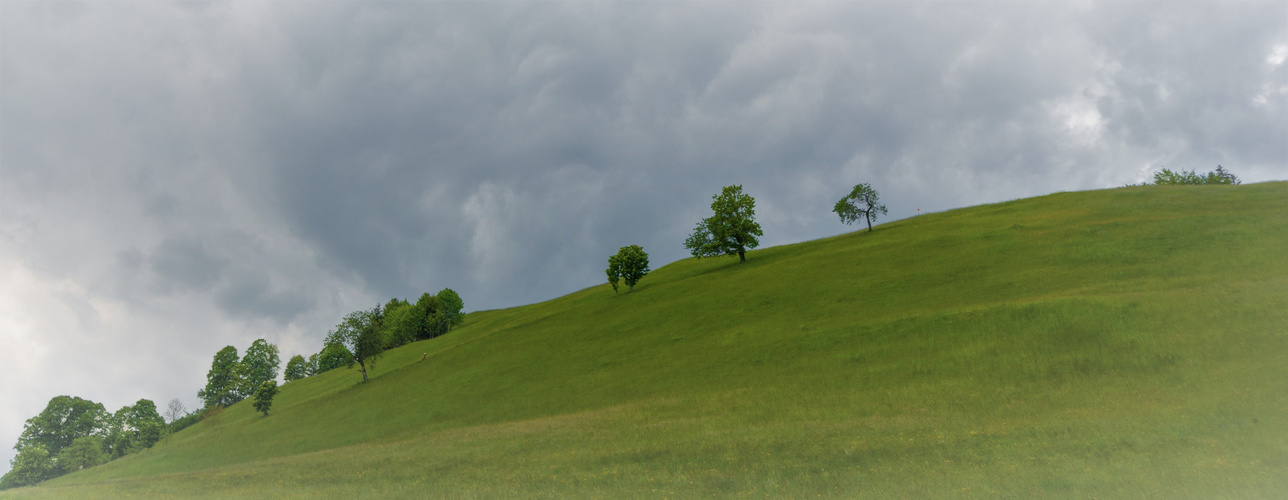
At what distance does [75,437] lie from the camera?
96750mm

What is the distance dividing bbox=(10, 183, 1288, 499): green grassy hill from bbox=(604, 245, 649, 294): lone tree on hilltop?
2232 cm

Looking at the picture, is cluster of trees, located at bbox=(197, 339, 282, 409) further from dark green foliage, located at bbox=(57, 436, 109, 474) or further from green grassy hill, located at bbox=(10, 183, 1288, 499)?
green grassy hill, located at bbox=(10, 183, 1288, 499)

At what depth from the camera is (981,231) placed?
221 feet

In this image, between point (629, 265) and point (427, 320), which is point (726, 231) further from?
point (427, 320)

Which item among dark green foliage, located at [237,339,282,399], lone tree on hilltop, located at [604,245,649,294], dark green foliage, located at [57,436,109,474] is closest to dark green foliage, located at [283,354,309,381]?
dark green foliage, located at [237,339,282,399]

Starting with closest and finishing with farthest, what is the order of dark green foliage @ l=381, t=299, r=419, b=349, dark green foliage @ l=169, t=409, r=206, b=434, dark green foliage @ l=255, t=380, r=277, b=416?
dark green foliage @ l=255, t=380, r=277, b=416
dark green foliage @ l=169, t=409, r=206, b=434
dark green foliage @ l=381, t=299, r=419, b=349

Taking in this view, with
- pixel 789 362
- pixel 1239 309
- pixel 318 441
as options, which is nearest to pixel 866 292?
pixel 789 362

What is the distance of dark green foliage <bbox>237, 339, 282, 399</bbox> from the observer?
115 meters

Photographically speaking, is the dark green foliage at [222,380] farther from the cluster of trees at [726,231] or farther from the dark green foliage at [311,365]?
the cluster of trees at [726,231]

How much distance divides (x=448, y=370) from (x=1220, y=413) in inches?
2532

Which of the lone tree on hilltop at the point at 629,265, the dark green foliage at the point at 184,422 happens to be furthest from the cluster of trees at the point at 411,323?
the lone tree on hilltop at the point at 629,265

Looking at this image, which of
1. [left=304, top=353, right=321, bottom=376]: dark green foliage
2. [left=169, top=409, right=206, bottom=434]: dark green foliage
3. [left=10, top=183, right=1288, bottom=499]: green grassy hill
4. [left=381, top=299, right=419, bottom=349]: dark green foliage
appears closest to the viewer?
[left=10, top=183, right=1288, bottom=499]: green grassy hill

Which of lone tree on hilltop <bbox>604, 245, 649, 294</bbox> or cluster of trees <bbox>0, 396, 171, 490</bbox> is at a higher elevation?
lone tree on hilltop <bbox>604, 245, 649, 294</bbox>

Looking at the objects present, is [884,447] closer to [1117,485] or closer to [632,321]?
[1117,485]
